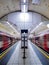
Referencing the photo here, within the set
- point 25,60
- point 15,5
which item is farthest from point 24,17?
point 25,60

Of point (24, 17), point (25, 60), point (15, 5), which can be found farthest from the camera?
point (24, 17)

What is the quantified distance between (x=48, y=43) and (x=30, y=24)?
43.0ft

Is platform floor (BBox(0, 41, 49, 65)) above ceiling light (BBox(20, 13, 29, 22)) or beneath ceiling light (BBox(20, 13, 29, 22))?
beneath

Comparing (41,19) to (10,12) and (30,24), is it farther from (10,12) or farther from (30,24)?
(10,12)

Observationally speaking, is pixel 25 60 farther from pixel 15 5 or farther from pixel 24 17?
pixel 24 17

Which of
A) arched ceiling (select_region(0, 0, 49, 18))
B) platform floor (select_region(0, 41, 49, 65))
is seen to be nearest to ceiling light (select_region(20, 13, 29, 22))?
arched ceiling (select_region(0, 0, 49, 18))

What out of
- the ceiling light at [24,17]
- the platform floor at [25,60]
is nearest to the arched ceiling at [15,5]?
the ceiling light at [24,17]

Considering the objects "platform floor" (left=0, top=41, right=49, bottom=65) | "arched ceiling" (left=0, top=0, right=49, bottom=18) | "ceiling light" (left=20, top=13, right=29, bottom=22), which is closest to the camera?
"platform floor" (left=0, top=41, right=49, bottom=65)

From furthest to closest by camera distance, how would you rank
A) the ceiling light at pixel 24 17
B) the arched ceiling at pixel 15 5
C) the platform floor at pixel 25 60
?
the ceiling light at pixel 24 17, the arched ceiling at pixel 15 5, the platform floor at pixel 25 60

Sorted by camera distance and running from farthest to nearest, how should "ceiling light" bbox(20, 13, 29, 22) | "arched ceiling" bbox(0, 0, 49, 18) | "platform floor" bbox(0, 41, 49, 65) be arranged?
"ceiling light" bbox(20, 13, 29, 22) → "arched ceiling" bbox(0, 0, 49, 18) → "platform floor" bbox(0, 41, 49, 65)

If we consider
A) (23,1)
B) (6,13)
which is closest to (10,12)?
(6,13)

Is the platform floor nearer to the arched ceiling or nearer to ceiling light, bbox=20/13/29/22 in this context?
the arched ceiling

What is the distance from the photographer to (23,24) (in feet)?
75.9

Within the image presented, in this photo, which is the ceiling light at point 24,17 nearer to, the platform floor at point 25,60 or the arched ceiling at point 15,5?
the arched ceiling at point 15,5
